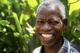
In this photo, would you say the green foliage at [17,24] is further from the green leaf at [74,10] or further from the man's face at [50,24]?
the man's face at [50,24]

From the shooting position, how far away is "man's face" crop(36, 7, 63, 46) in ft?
2.51

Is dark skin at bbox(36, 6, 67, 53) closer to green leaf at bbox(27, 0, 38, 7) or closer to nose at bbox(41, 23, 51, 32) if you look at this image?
nose at bbox(41, 23, 51, 32)

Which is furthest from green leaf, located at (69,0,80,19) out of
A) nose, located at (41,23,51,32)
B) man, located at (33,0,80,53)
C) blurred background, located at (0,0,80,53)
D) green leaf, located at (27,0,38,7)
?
nose, located at (41,23,51,32)

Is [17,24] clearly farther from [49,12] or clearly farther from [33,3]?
[49,12]

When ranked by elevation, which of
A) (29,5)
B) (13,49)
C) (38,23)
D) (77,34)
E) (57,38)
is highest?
(29,5)

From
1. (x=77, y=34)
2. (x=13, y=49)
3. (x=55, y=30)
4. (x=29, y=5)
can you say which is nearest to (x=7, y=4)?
(x=29, y=5)

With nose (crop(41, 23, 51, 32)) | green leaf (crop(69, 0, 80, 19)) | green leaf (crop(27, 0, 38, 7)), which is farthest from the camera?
green leaf (crop(27, 0, 38, 7))

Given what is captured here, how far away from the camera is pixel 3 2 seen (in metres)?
1.82

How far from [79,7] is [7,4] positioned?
1.11 m

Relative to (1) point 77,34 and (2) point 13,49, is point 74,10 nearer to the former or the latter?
(1) point 77,34

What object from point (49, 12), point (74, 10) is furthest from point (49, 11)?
point (74, 10)

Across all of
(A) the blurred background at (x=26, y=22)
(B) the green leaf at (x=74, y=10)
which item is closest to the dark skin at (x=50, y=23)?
(A) the blurred background at (x=26, y=22)

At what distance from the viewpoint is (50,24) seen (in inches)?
30.6

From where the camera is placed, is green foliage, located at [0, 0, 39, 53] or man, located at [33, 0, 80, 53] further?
green foliage, located at [0, 0, 39, 53]
